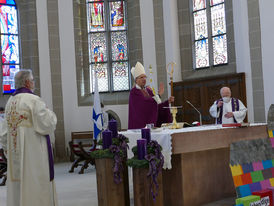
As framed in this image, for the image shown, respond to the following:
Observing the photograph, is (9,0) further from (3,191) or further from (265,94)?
(265,94)

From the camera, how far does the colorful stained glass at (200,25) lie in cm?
1212

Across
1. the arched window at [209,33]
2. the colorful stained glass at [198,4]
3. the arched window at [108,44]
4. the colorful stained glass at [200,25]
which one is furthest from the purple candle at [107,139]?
the arched window at [108,44]

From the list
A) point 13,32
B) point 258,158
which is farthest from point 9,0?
point 258,158

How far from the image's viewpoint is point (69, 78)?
501 inches

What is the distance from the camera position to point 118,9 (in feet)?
44.9

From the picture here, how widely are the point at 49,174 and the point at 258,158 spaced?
7.74 ft

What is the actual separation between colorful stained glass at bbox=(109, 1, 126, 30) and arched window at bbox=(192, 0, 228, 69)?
2.44 metres

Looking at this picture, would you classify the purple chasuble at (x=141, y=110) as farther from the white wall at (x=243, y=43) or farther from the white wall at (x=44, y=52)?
the white wall at (x=44, y=52)

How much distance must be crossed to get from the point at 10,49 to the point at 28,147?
8810 millimetres

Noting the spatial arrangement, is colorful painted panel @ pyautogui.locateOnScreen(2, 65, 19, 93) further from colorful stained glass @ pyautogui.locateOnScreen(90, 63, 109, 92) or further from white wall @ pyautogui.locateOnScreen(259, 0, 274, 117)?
white wall @ pyautogui.locateOnScreen(259, 0, 274, 117)

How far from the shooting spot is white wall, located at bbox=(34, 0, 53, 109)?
1253 cm

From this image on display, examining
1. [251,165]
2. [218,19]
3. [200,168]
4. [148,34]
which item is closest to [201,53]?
[218,19]

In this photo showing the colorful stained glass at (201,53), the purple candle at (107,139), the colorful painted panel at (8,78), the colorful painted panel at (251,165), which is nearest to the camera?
the colorful painted panel at (251,165)

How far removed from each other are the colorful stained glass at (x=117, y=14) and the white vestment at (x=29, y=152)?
29.8 ft
